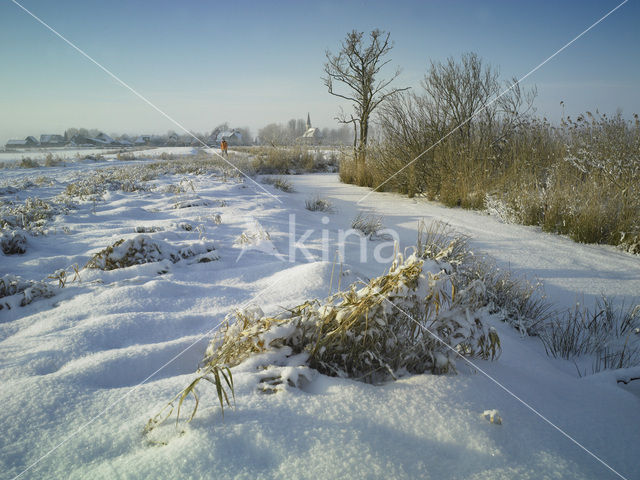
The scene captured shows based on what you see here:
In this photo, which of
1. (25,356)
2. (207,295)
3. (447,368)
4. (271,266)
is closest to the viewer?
(447,368)

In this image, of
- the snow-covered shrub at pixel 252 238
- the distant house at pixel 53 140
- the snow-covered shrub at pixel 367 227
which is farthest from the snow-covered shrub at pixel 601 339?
the distant house at pixel 53 140

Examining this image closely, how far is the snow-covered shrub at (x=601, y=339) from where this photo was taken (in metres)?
2.36

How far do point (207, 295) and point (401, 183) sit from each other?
7.64m

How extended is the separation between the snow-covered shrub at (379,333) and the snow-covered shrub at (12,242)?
3412 mm

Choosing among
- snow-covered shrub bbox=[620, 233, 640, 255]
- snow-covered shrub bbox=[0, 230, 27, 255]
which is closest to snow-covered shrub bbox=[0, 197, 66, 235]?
snow-covered shrub bbox=[0, 230, 27, 255]

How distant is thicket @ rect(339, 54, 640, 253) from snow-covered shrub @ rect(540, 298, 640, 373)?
2233 mm

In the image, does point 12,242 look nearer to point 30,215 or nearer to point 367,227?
point 30,215

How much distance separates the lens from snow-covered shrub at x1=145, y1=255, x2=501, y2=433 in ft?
4.66

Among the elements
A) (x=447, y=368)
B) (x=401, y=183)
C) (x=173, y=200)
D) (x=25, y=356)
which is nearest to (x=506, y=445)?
(x=447, y=368)

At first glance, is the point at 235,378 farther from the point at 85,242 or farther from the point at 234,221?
the point at 234,221

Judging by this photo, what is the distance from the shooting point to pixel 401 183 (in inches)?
364

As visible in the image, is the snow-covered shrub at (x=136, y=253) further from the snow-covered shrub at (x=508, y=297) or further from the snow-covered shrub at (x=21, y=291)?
the snow-covered shrub at (x=508, y=297)

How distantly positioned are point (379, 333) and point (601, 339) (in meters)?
2.29

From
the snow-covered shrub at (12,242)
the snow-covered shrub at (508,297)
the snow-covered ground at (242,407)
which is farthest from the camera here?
A: the snow-covered shrub at (12,242)
